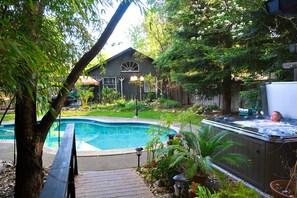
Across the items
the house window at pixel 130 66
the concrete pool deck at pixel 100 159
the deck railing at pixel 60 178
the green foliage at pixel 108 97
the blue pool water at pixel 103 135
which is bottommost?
the blue pool water at pixel 103 135

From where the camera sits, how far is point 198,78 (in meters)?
10.7

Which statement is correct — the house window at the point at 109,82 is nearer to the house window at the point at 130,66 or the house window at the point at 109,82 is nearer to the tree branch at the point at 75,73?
the house window at the point at 130,66

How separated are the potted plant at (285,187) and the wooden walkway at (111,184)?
1.62m

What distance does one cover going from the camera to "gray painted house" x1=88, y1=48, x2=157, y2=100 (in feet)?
58.7

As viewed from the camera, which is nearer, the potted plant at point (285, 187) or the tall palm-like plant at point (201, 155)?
the potted plant at point (285, 187)

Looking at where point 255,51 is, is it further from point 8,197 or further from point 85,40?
point 8,197

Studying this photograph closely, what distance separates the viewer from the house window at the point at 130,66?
59.8 ft

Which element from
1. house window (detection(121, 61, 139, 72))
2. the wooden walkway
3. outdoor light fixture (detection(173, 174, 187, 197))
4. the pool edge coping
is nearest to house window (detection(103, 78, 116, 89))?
house window (detection(121, 61, 139, 72))

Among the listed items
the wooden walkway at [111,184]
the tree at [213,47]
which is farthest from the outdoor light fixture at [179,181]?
the tree at [213,47]

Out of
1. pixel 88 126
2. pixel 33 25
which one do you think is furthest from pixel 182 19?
pixel 33 25

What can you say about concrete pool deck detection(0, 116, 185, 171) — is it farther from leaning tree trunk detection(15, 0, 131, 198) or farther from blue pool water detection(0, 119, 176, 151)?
leaning tree trunk detection(15, 0, 131, 198)

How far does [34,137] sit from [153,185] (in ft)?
7.05

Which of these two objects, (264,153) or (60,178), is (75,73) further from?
(264,153)

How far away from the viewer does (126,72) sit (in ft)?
59.9
